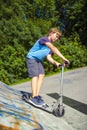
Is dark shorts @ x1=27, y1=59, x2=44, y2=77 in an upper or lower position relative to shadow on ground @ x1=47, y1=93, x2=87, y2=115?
upper

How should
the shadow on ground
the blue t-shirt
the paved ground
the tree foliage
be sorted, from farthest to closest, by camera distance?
the tree foliage < the shadow on ground < the blue t-shirt < the paved ground

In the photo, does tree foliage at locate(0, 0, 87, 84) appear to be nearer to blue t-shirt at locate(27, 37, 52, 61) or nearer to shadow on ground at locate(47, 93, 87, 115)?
shadow on ground at locate(47, 93, 87, 115)

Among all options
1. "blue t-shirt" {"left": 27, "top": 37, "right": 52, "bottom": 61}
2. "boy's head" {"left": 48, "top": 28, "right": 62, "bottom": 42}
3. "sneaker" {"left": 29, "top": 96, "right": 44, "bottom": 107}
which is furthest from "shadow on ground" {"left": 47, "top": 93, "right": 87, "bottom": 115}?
"boy's head" {"left": 48, "top": 28, "right": 62, "bottom": 42}

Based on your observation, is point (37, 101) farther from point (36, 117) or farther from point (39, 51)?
point (39, 51)

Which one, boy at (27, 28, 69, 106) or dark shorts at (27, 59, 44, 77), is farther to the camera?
dark shorts at (27, 59, 44, 77)

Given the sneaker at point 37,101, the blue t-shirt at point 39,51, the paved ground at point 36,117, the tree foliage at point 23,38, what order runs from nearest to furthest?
the paved ground at point 36,117 → the sneaker at point 37,101 → the blue t-shirt at point 39,51 → the tree foliage at point 23,38

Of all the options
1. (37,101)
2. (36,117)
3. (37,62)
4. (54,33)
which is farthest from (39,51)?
(36,117)

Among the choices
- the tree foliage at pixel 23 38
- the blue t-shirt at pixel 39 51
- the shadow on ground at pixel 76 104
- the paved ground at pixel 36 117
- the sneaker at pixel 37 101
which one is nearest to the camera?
the paved ground at pixel 36 117

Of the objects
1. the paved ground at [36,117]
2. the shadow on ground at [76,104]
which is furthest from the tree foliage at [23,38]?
the paved ground at [36,117]

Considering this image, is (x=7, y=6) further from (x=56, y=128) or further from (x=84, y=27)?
(x=56, y=128)

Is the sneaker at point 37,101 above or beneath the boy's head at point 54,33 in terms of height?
beneath


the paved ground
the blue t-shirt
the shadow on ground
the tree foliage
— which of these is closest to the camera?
the paved ground

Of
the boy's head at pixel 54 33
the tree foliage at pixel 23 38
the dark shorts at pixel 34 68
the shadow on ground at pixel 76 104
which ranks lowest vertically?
the tree foliage at pixel 23 38

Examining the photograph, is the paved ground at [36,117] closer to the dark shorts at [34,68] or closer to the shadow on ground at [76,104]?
the shadow on ground at [76,104]
